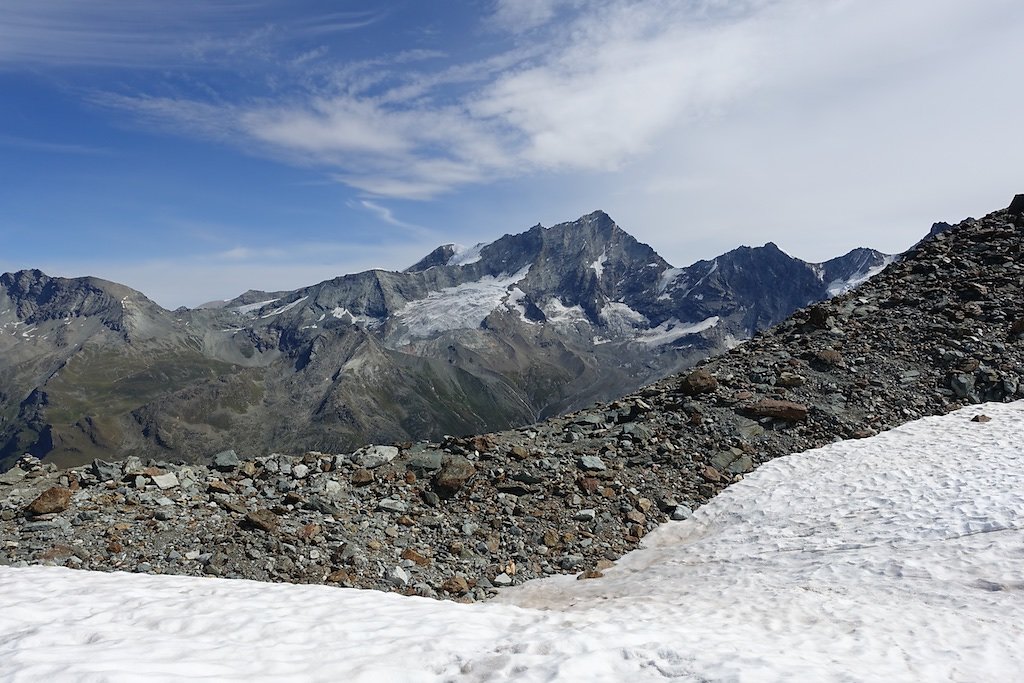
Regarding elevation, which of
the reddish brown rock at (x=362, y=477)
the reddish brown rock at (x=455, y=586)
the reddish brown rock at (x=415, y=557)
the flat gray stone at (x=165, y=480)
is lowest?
the reddish brown rock at (x=455, y=586)

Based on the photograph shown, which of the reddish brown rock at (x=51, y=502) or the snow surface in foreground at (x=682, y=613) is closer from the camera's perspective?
the snow surface in foreground at (x=682, y=613)

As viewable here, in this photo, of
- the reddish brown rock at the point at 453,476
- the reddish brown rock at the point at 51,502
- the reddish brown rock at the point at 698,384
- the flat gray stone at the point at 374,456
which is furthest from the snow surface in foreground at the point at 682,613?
the reddish brown rock at the point at 698,384

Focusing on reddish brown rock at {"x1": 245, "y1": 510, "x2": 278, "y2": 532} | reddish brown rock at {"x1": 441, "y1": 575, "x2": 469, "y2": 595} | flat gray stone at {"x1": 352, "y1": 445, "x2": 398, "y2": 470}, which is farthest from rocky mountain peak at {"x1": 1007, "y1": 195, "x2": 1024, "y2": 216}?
reddish brown rock at {"x1": 245, "y1": 510, "x2": 278, "y2": 532}

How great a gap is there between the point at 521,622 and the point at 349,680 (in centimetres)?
388

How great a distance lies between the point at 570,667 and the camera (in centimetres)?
866

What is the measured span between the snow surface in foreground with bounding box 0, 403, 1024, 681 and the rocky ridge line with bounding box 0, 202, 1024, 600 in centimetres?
143

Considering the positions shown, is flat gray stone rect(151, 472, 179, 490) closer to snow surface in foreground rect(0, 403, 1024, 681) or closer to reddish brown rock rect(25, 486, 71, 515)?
reddish brown rock rect(25, 486, 71, 515)

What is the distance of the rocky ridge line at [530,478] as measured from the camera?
1540 cm

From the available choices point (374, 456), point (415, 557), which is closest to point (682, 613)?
point (415, 557)

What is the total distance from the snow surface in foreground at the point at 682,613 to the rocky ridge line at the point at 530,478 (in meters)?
1.43

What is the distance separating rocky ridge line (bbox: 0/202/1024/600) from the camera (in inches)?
606

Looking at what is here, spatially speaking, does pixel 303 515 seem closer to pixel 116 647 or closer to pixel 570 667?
pixel 116 647

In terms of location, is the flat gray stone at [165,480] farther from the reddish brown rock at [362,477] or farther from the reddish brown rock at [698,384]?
the reddish brown rock at [698,384]

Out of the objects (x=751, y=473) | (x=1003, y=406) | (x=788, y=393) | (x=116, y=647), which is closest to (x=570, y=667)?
(x=116, y=647)
